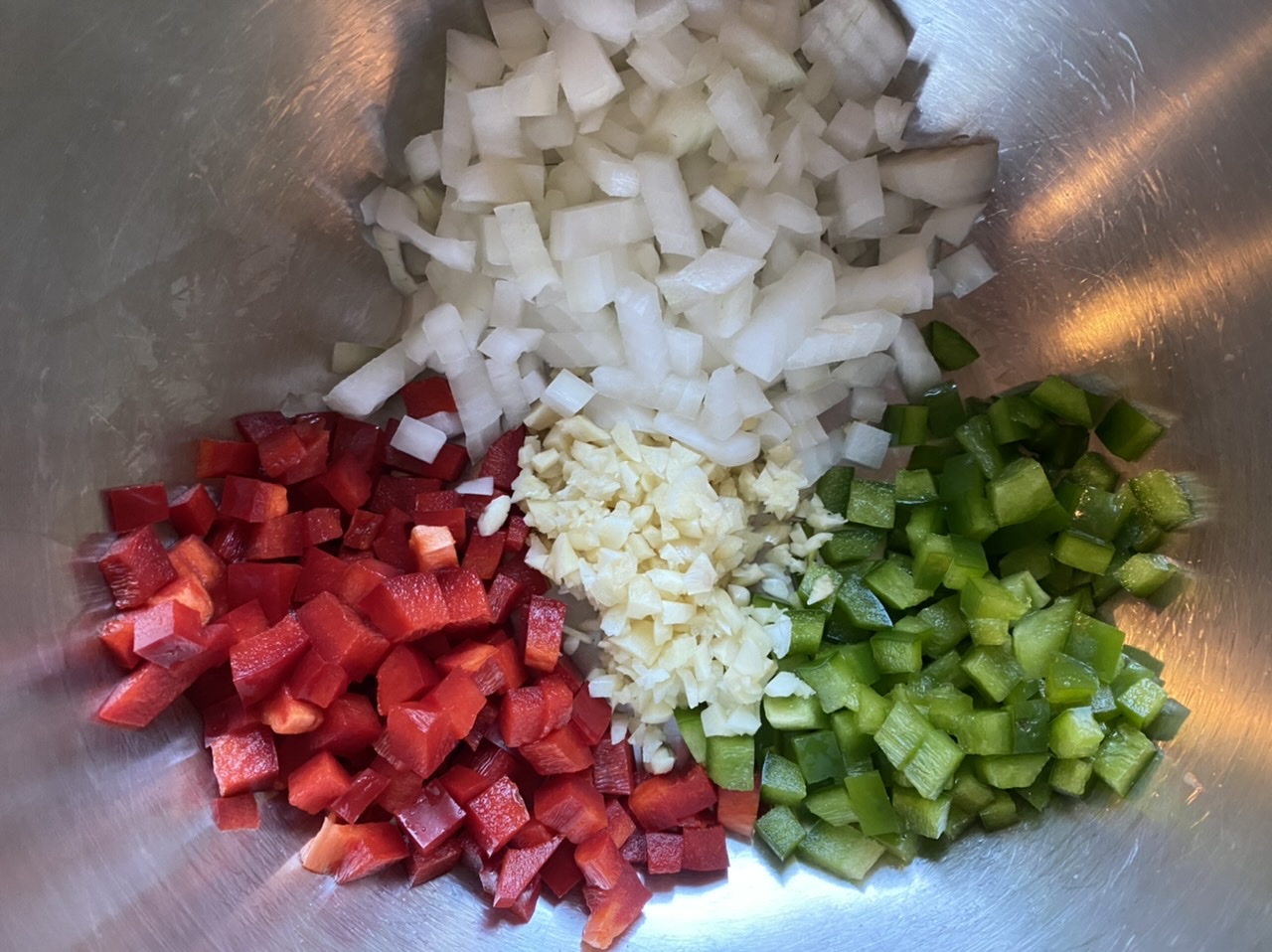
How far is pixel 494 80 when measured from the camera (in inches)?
66.3

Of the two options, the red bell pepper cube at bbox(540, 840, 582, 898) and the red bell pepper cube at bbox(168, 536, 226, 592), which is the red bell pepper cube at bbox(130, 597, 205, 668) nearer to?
the red bell pepper cube at bbox(168, 536, 226, 592)

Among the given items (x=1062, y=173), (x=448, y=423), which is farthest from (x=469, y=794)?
(x=1062, y=173)

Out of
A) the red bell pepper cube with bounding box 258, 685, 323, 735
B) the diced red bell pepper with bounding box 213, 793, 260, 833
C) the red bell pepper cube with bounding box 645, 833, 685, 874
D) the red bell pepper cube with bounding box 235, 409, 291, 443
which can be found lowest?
the diced red bell pepper with bounding box 213, 793, 260, 833

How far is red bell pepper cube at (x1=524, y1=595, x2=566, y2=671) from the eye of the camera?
5.39 ft

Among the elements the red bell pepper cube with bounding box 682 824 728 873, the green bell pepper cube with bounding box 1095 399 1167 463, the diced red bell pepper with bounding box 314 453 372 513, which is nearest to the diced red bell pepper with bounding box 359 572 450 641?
the diced red bell pepper with bounding box 314 453 372 513

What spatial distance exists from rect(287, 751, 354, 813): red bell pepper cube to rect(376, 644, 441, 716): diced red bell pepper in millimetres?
121

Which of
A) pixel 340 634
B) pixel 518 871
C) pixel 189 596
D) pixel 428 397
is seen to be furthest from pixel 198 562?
pixel 518 871

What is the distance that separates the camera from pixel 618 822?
5.54ft

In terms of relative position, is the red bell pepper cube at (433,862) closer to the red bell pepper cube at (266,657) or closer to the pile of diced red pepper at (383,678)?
Answer: the pile of diced red pepper at (383,678)

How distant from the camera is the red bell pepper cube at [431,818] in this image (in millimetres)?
1569

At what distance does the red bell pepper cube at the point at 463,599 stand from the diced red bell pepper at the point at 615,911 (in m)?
0.52

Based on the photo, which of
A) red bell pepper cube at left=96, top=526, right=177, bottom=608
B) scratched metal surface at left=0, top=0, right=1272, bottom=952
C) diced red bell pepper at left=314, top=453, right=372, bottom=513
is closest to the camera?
scratched metal surface at left=0, top=0, right=1272, bottom=952

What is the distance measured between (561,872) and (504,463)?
0.75 metres

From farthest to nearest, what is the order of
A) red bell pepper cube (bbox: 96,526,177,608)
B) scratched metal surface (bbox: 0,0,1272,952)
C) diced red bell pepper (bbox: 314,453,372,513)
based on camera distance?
diced red bell pepper (bbox: 314,453,372,513) → red bell pepper cube (bbox: 96,526,177,608) → scratched metal surface (bbox: 0,0,1272,952)
